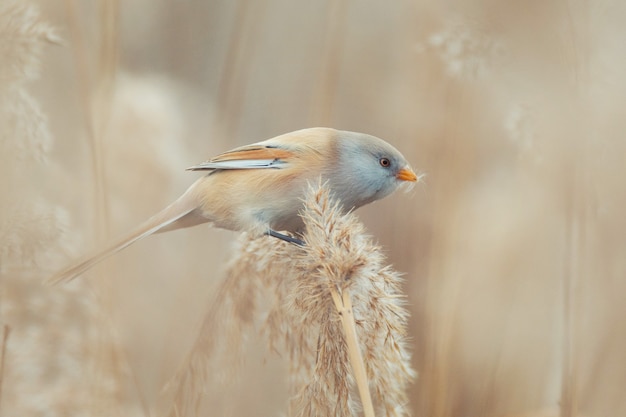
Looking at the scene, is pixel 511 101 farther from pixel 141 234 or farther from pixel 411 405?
pixel 141 234

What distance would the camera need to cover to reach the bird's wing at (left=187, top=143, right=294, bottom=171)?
1155 mm

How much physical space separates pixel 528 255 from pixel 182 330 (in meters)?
0.75

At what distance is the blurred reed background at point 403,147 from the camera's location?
4.29ft

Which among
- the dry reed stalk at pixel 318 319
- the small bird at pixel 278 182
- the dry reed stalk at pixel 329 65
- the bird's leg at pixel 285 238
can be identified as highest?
the dry reed stalk at pixel 329 65

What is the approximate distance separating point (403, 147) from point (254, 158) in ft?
1.44

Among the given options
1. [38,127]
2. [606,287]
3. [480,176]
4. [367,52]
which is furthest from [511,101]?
[38,127]

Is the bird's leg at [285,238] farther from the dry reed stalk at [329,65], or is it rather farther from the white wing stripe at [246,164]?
the dry reed stalk at [329,65]

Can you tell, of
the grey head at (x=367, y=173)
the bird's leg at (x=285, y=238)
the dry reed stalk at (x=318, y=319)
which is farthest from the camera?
the grey head at (x=367, y=173)

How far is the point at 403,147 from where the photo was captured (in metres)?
1.48

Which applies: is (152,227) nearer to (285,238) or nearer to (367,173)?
(285,238)

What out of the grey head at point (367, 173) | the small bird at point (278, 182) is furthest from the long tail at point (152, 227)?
the grey head at point (367, 173)

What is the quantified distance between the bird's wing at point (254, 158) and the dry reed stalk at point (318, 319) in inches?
6.1

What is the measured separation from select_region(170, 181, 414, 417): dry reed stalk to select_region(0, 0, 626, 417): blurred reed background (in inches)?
8.3

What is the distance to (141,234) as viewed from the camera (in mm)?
1125
